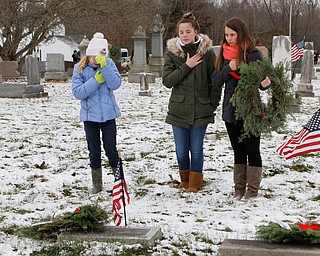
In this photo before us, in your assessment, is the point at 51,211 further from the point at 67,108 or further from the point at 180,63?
the point at 67,108

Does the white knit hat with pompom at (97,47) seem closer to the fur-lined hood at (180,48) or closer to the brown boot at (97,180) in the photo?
the fur-lined hood at (180,48)

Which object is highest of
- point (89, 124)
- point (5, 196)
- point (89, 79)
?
point (89, 79)

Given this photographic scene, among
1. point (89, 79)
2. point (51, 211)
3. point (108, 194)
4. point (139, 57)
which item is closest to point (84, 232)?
point (51, 211)

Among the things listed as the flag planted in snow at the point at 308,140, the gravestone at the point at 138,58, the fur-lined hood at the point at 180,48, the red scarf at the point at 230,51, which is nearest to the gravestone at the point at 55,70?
the gravestone at the point at 138,58

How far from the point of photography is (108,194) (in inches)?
234

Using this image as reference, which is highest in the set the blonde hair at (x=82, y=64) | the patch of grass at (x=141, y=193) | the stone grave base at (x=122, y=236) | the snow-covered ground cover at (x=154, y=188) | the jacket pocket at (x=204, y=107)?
the blonde hair at (x=82, y=64)

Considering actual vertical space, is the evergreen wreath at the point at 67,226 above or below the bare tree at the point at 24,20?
below

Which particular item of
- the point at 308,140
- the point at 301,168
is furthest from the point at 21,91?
the point at 308,140

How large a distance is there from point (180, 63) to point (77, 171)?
2184 mm

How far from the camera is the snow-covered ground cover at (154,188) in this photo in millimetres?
4473

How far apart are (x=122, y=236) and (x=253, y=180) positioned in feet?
6.22

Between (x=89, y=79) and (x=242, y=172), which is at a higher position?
(x=89, y=79)

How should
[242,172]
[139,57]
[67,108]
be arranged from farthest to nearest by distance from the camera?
[139,57], [67,108], [242,172]

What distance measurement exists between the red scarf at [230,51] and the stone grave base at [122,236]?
195 centimetres
